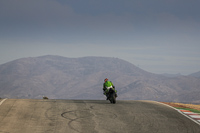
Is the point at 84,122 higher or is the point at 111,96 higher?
the point at 111,96

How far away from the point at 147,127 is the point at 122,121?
1.46 m

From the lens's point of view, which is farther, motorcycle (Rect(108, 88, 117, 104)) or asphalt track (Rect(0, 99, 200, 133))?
motorcycle (Rect(108, 88, 117, 104))

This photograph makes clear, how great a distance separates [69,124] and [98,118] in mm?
1921

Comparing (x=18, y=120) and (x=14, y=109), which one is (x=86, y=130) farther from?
(x=14, y=109)

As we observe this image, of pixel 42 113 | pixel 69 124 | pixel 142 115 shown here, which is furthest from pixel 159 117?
pixel 42 113

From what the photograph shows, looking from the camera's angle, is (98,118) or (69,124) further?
(98,118)

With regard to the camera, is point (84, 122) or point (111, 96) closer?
point (84, 122)

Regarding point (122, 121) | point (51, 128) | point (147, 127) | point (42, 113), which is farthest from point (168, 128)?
point (42, 113)

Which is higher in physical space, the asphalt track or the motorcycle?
the motorcycle

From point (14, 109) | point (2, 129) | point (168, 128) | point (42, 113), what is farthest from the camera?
point (14, 109)

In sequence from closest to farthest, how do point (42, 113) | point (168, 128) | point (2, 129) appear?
point (2, 129)
point (168, 128)
point (42, 113)

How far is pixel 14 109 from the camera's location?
48.8ft

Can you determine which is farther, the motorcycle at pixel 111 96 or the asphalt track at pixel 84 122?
the motorcycle at pixel 111 96

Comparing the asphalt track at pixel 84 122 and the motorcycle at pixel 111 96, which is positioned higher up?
the motorcycle at pixel 111 96
